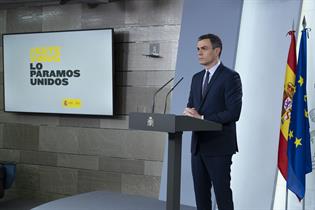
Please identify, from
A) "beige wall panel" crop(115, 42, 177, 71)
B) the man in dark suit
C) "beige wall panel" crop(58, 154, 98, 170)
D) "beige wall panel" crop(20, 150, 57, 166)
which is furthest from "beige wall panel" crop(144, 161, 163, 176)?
the man in dark suit

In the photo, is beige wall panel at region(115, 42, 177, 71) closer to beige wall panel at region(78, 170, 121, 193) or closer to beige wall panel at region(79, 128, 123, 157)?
beige wall panel at region(79, 128, 123, 157)

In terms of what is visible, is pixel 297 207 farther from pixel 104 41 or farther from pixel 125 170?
pixel 104 41

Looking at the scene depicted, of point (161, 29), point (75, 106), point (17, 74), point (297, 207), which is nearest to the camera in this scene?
point (297, 207)

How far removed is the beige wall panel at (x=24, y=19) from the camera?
5441 millimetres

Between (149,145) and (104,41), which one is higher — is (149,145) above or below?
below

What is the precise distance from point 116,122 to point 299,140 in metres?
2.25

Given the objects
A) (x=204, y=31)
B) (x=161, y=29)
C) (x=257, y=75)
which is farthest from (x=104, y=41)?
(x=257, y=75)

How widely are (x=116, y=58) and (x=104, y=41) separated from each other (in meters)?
0.25

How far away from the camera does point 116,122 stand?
4965 millimetres

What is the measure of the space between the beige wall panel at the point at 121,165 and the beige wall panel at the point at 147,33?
144 cm

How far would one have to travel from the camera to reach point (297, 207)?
12.7 feet

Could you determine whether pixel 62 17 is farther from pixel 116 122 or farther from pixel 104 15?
pixel 116 122

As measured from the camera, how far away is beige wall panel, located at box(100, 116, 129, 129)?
194 inches

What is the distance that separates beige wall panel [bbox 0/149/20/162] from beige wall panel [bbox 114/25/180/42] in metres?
2.13
